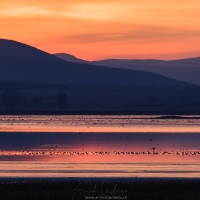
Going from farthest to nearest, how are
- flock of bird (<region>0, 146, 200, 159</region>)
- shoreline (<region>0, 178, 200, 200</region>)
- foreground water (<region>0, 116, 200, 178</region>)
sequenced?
flock of bird (<region>0, 146, 200, 159</region>) → foreground water (<region>0, 116, 200, 178</region>) → shoreline (<region>0, 178, 200, 200</region>)

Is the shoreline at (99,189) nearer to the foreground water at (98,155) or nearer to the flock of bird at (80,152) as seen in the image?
the foreground water at (98,155)

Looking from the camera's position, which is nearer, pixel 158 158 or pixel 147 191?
pixel 147 191

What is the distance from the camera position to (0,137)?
63281 millimetres

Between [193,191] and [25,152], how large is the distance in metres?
20.9

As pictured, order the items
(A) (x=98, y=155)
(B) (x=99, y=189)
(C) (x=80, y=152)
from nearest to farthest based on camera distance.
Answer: (B) (x=99, y=189) < (A) (x=98, y=155) < (C) (x=80, y=152)

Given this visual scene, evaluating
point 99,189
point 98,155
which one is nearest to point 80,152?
point 98,155

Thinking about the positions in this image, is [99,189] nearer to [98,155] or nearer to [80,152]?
[98,155]

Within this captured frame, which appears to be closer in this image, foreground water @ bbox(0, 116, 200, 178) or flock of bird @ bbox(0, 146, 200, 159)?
foreground water @ bbox(0, 116, 200, 178)

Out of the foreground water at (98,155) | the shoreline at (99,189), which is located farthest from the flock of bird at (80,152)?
the shoreline at (99,189)

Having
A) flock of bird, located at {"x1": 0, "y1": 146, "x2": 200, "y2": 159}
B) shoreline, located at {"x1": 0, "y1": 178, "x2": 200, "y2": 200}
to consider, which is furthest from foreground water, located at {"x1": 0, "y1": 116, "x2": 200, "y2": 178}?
shoreline, located at {"x1": 0, "y1": 178, "x2": 200, "y2": 200}

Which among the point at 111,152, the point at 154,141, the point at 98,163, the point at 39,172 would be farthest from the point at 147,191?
the point at 154,141

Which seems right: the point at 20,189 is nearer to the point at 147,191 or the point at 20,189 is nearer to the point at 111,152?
the point at 147,191

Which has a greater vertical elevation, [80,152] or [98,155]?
[98,155]

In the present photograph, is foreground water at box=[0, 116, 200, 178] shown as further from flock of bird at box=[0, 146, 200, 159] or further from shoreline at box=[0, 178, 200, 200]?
shoreline at box=[0, 178, 200, 200]
